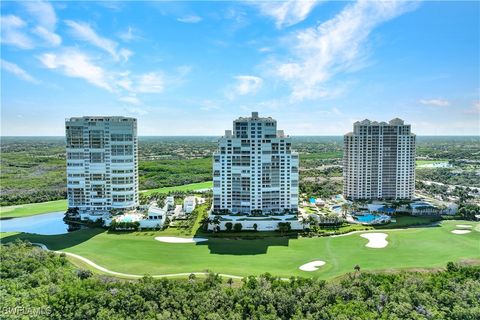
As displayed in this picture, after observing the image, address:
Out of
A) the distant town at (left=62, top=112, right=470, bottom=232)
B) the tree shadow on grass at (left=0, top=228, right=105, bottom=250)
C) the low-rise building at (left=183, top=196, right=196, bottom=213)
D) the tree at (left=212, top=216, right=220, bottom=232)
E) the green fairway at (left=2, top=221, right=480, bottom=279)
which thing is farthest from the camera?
the low-rise building at (left=183, top=196, right=196, bottom=213)

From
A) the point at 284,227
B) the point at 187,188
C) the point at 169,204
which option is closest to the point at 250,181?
the point at 284,227

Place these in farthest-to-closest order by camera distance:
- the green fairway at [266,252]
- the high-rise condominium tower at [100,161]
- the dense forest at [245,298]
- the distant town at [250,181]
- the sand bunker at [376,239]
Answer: the high-rise condominium tower at [100,161], the distant town at [250,181], the sand bunker at [376,239], the green fairway at [266,252], the dense forest at [245,298]

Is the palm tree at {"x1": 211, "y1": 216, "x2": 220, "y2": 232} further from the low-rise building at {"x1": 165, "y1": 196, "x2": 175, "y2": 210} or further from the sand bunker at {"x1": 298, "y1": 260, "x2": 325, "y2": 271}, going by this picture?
the sand bunker at {"x1": 298, "y1": 260, "x2": 325, "y2": 271}

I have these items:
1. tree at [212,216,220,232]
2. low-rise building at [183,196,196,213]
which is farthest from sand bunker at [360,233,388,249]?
low-rise building at [183,196,196,213]

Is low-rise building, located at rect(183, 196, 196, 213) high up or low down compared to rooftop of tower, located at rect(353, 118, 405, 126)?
down

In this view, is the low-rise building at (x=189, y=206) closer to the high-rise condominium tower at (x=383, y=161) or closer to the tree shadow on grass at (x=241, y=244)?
the tree shadow on grass at (x=241, y=244)

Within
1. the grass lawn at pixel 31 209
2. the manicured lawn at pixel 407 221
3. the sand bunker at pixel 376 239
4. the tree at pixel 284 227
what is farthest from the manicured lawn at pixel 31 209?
the manicured lawn at pixel 407 221
